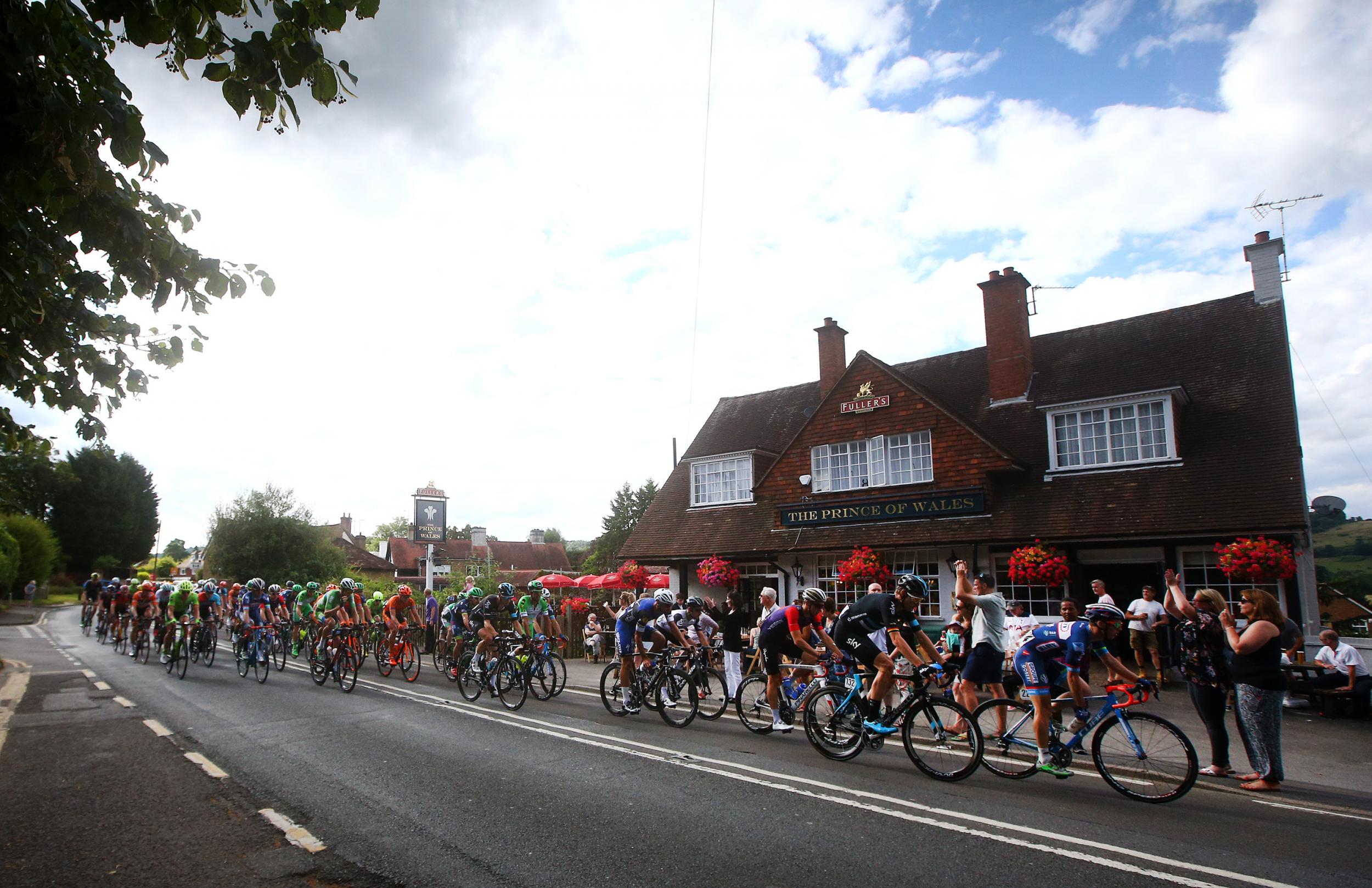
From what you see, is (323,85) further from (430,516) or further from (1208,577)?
(430,516)

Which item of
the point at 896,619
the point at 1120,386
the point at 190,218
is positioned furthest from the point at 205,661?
the point at 1120,386

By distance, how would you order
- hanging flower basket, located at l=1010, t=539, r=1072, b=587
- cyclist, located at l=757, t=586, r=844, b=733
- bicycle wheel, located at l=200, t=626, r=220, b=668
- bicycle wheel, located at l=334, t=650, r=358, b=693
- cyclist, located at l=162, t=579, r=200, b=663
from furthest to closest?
bicycle wheel, located at l=200, t=626, r=220, b=668 < cyclist, located at l=162, t=579, r=200, b=663 < hanging flower basket, located at l=1010, t=539, r=1072, b=587 < bicycle wheel, located at l=334, t=650, r=358, b=693 < cyclist, located at l=757, t=586, r=844, b=733

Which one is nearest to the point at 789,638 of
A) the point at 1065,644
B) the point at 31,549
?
the point at 1065,644

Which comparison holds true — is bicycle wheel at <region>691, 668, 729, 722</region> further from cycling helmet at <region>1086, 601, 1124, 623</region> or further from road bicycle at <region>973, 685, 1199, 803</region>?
cycling helmet at <region>1086, 601, 1124, 623</region>

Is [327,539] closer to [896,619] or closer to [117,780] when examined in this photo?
[117,780]

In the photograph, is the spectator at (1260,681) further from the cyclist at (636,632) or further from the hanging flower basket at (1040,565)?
the hanging flower basket at (1040,565)

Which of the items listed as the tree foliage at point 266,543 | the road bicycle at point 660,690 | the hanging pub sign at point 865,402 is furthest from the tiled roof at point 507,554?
the road bicycle at point 660,690

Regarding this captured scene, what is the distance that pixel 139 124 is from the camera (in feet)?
13.6

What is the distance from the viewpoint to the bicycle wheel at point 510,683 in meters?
12.1

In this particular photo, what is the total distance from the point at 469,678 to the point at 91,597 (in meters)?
24.2

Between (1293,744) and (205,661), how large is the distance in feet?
68.5

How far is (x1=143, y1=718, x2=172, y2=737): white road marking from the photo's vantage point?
9.88m

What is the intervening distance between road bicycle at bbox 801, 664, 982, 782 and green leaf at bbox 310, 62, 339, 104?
22.5 feet

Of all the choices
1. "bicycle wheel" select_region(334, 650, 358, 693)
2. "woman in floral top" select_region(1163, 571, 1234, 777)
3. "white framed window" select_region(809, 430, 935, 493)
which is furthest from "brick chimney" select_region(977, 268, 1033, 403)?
"bicycle wheel" select_region(334, 650, 358, 693)
